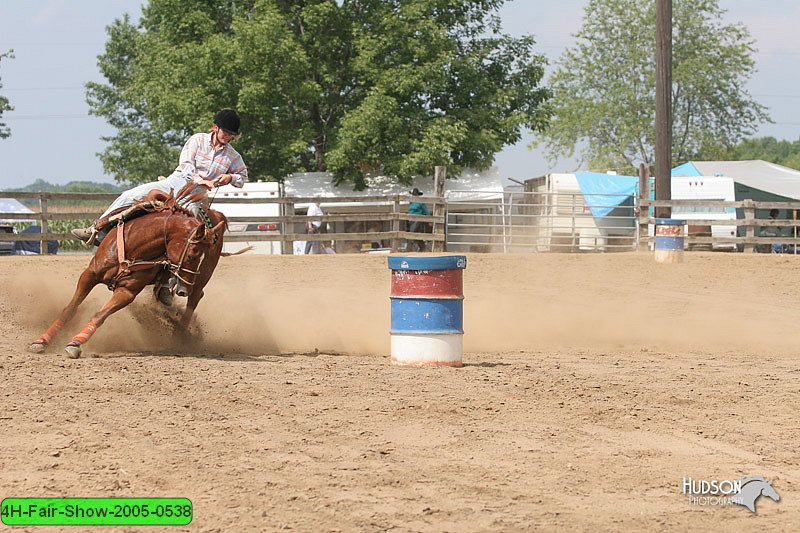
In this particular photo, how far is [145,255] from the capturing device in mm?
9617

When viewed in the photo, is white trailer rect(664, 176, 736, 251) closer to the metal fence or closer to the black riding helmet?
the metal fence

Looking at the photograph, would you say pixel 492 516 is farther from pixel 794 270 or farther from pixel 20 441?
pixel 794 270

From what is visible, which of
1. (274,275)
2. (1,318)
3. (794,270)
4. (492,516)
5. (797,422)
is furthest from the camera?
(794,270)

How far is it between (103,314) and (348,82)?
2876cm

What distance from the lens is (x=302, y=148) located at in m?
35.7

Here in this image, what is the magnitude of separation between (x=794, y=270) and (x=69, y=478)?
1962cm

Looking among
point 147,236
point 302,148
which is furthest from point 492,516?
point 302,148

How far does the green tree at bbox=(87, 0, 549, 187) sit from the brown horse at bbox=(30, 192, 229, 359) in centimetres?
2500

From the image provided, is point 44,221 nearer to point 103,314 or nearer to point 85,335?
point 103,314

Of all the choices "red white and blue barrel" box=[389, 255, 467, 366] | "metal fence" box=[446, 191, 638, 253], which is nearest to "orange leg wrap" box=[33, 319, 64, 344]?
"red white and blue barrel" box=[389, 255, 467, 366]

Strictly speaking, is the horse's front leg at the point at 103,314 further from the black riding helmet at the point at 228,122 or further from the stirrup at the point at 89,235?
the black riding helmet at the point at 228,122

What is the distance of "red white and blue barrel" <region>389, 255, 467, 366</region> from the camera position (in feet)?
30.2

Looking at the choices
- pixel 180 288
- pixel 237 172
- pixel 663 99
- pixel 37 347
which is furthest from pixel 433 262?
pixel 663 99

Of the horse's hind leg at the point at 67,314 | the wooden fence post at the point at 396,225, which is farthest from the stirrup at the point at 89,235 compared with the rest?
the wooden fence post at the point at 396,225
